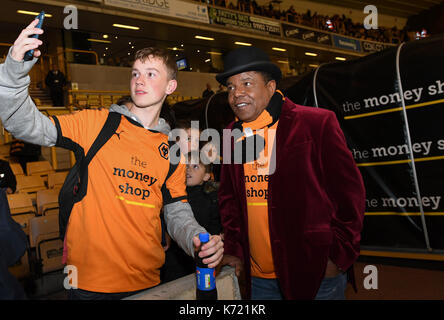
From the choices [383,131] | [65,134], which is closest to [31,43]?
[65,134]

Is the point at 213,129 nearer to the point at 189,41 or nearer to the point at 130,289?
the point at 130,289

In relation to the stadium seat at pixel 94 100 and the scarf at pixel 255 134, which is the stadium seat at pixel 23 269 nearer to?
the scarf at pixel 255 134

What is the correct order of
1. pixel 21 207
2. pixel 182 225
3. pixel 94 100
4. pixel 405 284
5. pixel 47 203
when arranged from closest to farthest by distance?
pixel 182 225
pixel 405 284
pixel 47 203
pixel 21 207
pixel 94 100

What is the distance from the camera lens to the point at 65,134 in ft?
4.52

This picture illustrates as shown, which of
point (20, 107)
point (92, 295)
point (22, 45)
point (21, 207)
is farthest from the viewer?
point (21, 207)

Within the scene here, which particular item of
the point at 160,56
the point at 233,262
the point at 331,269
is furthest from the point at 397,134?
the point at 160,56

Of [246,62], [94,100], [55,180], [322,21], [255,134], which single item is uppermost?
[322,21]

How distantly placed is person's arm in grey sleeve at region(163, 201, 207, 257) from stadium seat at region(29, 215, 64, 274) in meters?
3.25

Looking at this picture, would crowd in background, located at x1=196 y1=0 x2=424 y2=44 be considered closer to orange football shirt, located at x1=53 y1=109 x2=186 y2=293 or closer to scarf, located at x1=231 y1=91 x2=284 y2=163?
scarf, located at x1=231 y1=91 x2=284 y2=163

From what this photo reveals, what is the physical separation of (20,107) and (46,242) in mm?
3778

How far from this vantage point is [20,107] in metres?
1.13

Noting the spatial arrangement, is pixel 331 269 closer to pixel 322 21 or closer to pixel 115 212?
pixel 115 212

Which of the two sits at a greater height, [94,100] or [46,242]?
[94,100]

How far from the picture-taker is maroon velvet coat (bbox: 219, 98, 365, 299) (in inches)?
64.3
